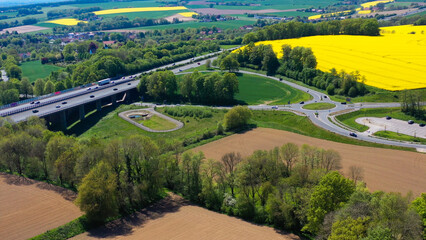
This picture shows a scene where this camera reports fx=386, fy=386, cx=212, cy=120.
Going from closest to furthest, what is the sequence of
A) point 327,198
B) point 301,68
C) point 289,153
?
1. point 327,198
2. point 289,153
3. point 301,68

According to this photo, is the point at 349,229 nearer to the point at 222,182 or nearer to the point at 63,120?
the point at 222,182

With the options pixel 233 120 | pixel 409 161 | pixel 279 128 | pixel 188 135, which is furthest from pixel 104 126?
pixel 409 161

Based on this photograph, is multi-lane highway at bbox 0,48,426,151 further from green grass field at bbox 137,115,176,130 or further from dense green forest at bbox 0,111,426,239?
dense green forest at bbox 0,111,426,239

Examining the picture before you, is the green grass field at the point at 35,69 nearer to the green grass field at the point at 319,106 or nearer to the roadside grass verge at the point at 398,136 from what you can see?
the green grass field at the point at 319,106

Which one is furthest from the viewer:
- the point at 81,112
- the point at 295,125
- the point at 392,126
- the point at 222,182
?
the point at 81,112

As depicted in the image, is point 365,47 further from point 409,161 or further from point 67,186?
point 67,186

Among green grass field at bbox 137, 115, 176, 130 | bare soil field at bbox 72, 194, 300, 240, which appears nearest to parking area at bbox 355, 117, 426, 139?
green grass field at bbox 137, 115, 176, 130

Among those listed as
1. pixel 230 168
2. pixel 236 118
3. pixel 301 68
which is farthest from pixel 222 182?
pixel 301 68
